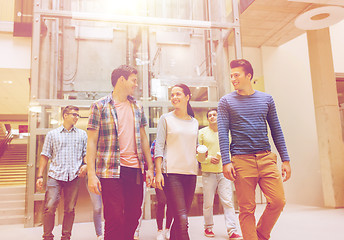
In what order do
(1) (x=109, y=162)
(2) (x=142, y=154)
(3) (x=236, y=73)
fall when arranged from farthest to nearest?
1. (3) (x=236, y=73)
2. (2) (x=142, y=154)
3. (1) (x=109, y=162)

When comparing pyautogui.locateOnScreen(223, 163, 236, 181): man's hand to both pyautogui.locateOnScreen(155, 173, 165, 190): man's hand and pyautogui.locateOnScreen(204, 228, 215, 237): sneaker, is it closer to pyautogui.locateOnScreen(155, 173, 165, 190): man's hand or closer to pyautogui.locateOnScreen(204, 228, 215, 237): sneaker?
pyautogui.locateOnScreen(155, 173, 165, 190): man's hand

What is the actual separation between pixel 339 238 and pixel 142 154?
2.83m

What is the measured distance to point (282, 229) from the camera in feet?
13.8

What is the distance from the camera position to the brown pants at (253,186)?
94.8 inches

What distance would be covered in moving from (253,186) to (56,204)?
234 centimetres

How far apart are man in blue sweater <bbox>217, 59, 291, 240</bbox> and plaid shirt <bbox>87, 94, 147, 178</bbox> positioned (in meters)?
0.80

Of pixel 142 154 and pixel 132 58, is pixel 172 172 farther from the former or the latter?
pixel 132 58

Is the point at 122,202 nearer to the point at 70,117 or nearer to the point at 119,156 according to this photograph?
the point at 119,156

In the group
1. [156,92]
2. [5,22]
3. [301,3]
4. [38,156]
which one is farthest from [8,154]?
[301,3]

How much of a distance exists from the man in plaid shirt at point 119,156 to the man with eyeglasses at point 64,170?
1.54m

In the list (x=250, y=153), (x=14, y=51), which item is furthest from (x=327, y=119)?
(x=14, y=51)

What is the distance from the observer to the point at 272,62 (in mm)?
8070

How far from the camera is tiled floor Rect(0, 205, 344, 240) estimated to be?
3844mm

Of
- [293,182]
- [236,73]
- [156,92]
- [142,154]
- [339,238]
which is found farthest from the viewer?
[293,182]
